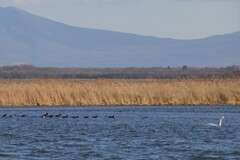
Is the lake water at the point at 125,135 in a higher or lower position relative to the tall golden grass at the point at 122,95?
lower

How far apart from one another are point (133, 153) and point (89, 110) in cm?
2475

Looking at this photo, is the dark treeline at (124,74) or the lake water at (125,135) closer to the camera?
the lake water at (125,135)

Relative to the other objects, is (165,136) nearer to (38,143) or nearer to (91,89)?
(38,143)

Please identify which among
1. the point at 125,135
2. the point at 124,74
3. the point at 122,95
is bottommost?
the point at 125,135

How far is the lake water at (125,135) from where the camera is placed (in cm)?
2953

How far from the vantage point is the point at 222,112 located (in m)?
50.0

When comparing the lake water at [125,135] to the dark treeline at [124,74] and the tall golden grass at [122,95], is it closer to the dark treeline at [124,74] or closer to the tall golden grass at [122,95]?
the tall golden grass at [122,95]

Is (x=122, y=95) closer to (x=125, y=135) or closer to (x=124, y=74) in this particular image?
(x=125, y=135)

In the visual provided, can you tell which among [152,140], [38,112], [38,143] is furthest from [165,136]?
[38,112]

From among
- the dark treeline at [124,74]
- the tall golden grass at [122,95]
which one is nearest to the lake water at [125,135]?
the tall golden grass at [122,95]

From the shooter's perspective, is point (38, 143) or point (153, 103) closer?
point (38, 143)

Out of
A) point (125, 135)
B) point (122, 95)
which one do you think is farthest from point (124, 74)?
point (125, 135)

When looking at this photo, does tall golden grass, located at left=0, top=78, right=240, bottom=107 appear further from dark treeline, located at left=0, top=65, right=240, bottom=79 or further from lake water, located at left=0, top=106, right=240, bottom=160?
dark treeline, located at left=0, top=65, right=240, bottom=79

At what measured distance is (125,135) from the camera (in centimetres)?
3612
